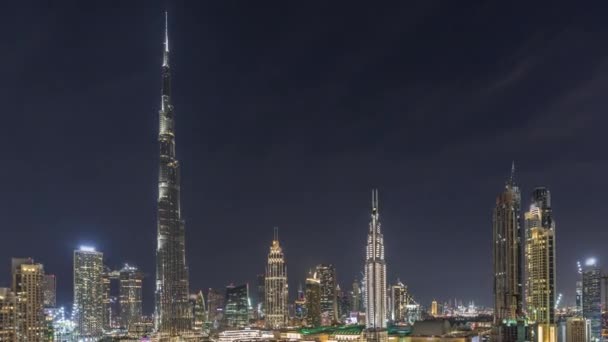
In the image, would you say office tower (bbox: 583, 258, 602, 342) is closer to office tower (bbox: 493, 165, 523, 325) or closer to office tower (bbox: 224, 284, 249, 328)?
office tower (bbox: 493, 165, 523, 325)

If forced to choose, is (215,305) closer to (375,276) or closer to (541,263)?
(375,276)

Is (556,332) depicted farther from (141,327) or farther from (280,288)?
(141,327)

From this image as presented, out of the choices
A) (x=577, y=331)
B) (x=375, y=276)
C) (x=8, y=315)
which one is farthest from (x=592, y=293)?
(x=8, y=315)

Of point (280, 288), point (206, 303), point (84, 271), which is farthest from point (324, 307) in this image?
point (84, 271)

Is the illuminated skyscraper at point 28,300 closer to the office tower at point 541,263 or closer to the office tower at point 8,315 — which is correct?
the office tower at point 8,315

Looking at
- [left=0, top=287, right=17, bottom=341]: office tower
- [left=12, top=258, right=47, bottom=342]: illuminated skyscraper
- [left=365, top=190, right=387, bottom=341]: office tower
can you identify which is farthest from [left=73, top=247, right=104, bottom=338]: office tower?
[left=0, top=287, right=17, bottom=341]: office tower

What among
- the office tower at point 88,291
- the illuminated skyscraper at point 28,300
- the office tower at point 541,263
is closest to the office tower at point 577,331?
the office tower at point 541,263
